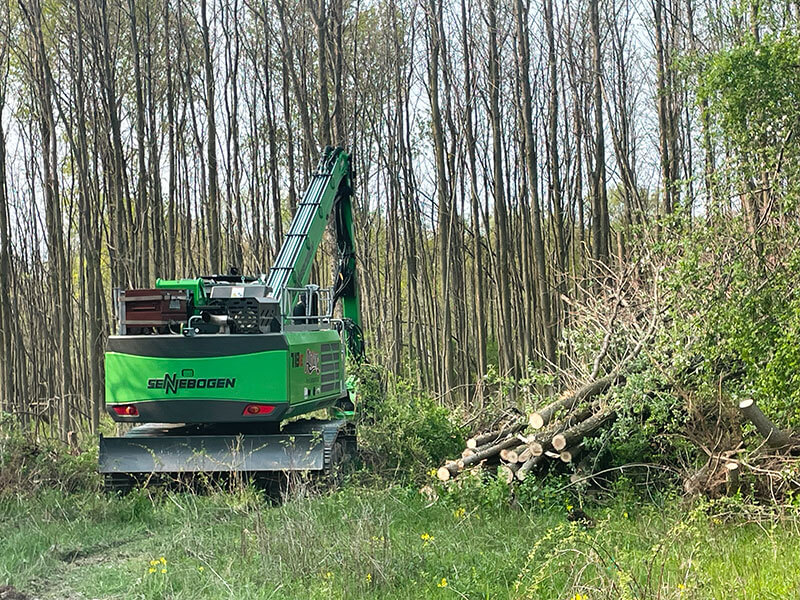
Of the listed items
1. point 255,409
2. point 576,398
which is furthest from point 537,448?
point 255,409

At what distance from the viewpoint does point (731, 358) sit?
824cm

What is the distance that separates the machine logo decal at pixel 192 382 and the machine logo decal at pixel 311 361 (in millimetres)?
903

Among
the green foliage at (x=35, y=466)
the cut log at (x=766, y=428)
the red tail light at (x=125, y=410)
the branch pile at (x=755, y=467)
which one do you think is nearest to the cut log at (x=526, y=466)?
the branch pile at (x=755, y=467)

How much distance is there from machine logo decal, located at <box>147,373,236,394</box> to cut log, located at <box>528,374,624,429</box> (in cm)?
324

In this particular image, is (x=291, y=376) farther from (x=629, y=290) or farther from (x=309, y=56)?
(x=309, y=56)

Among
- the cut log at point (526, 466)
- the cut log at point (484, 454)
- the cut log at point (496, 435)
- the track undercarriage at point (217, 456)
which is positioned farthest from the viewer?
the cut log at point (496, 435)

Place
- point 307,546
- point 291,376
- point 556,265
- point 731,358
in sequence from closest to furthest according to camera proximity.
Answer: point 307,546 → point 731,358 → point 291,376 → point 556,265

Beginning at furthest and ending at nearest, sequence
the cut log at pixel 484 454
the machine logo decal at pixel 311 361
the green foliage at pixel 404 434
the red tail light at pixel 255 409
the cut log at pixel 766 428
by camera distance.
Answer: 1. the green foliage at pixel 404 434
2. the machine logo decal at pixel 311 361
3. the cut log at pixel 484 454
4. the red tail light at pixel 255 409
5. the cut log at pixel 766 428

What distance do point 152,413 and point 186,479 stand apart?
792 millimetres

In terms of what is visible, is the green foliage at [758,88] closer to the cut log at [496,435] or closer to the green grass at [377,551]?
the green grass at [377,551]

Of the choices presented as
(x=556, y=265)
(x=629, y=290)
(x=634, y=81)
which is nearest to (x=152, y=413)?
(x=629, y=290)

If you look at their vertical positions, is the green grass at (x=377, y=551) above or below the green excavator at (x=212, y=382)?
below

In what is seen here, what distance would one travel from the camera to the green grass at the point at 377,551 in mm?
5281

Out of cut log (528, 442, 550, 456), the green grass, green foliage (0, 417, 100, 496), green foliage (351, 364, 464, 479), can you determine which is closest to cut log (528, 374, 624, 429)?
cut log (528, 442, 550, 456)
